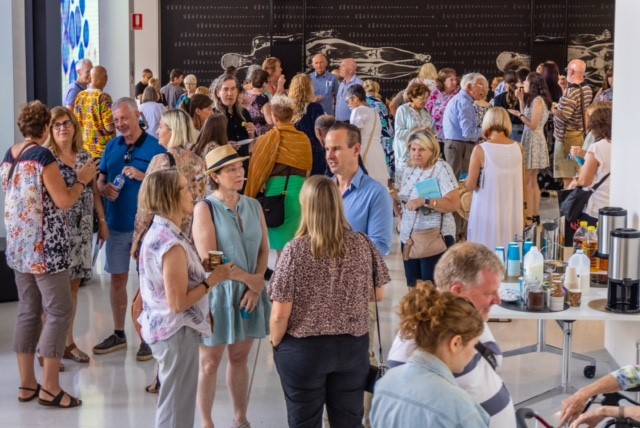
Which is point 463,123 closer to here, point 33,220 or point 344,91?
point 344,91

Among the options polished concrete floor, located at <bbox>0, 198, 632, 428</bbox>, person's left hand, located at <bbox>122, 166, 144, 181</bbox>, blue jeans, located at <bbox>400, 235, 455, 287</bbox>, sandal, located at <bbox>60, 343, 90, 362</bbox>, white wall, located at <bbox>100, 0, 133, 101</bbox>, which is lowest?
polished concrete floor, located at <bbox>0, 198, 632, 428</bbox>

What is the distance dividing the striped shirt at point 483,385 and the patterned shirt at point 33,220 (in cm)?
272

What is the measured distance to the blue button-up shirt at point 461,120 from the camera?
10547mm

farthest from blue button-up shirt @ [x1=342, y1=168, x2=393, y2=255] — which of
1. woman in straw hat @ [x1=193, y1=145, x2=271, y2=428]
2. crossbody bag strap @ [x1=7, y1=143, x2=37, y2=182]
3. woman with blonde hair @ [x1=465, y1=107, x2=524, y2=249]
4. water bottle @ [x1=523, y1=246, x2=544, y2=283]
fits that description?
woman with blonde hair @ [x1=465, y1=107, x2=524, y2=249]

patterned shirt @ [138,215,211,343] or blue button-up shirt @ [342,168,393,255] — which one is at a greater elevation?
blue button-up shirt @ [342,168,393,255]

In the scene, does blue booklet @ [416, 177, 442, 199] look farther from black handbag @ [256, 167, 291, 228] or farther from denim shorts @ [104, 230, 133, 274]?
denim shorts @ [104, 230, 133, 274]

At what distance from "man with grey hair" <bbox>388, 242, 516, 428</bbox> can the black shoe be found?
353 centimetres

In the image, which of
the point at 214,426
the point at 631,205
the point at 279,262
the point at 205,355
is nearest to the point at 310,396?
the point at 279,262

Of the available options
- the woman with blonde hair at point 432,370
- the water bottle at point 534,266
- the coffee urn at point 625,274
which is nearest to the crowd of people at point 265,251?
the woman with blonde hair at point 432,370

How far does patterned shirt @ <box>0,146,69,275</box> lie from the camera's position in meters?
5.36

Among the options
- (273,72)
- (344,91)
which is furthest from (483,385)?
(273,72)

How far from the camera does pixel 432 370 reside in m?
2.78

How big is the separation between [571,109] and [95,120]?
202 inches

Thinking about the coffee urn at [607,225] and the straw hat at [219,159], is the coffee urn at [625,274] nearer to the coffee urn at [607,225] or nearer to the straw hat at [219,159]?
the coffee urn at [607,225]
